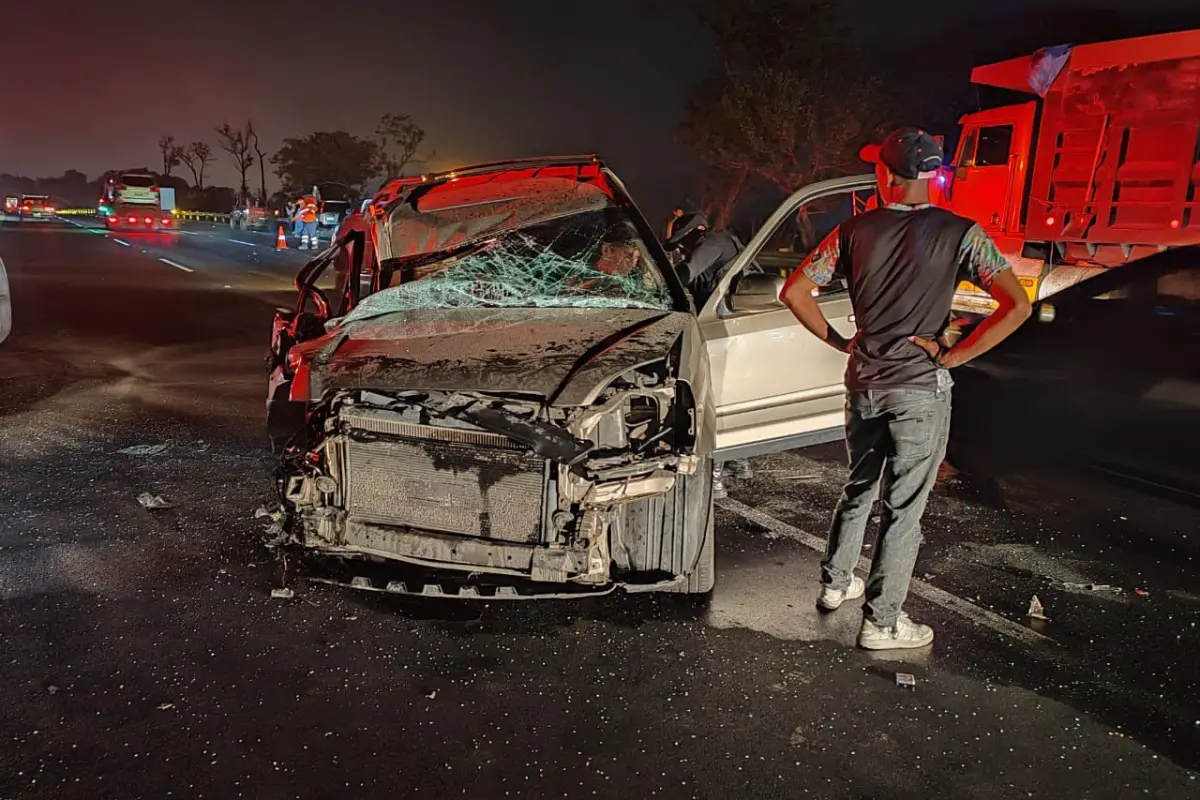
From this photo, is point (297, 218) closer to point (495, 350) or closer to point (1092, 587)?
point (495, 350)

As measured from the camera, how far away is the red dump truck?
927cm

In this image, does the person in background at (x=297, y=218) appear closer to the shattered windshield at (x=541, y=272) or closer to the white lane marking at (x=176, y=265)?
the white lane marking at (x=176, y=265)

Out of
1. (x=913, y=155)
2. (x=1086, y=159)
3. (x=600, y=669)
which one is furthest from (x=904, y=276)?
(x=1086, y=159)

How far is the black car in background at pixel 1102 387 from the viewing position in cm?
596

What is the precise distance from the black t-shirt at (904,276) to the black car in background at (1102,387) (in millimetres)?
2852

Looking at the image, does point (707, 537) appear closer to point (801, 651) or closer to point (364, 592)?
point (801, 651)

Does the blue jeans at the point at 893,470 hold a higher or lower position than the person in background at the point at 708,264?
lower

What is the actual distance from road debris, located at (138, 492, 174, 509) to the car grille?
A: 200cm

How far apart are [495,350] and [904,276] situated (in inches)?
61.1

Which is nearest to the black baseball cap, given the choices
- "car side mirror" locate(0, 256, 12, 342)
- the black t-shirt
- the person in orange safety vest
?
the black t-shirt

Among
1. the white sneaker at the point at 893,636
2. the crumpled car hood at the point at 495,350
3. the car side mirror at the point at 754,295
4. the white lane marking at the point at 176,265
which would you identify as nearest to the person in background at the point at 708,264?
the car side mirror at the point at 754,295

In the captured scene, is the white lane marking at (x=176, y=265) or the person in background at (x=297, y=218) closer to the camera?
the white lane marking at (x=176, y=265)

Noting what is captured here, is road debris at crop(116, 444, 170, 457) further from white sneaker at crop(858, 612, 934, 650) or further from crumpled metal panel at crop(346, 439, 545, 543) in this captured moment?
white sneaker at crop(858, 612, 934, 650)

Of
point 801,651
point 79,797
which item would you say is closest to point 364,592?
point 79,797
